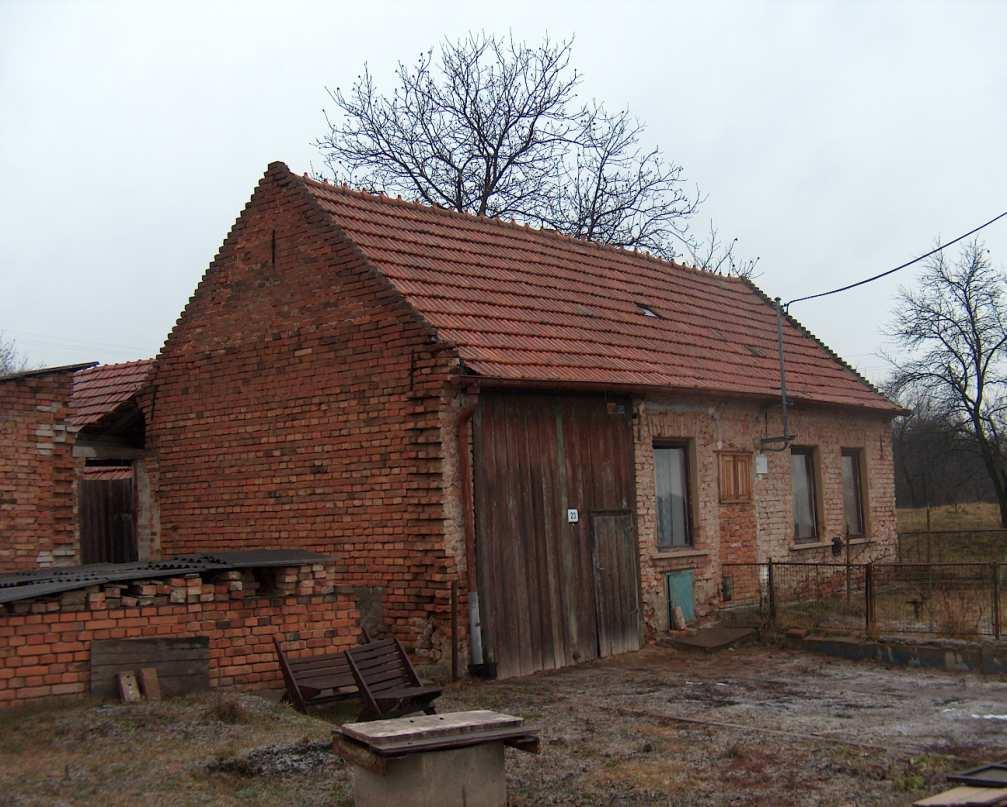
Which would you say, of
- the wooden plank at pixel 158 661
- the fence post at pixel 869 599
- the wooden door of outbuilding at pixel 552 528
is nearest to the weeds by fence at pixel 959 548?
the fence post at pixel 869 599

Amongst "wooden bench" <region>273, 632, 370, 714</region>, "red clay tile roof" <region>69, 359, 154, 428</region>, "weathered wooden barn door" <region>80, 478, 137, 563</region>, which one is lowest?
"wooden bench" <region>273, 632, 370, 714</region>

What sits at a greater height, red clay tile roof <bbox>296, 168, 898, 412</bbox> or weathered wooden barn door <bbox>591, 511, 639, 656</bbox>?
red clay tile roof <bbox>296, 168, 898, 412</bbox>

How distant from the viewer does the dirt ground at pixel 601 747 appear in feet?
22.3

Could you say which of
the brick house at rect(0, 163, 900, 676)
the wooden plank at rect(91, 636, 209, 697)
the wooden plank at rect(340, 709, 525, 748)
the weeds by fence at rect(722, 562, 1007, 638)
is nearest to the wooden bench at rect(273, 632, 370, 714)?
the wooden plank at rect(91, 636, 209, 697)

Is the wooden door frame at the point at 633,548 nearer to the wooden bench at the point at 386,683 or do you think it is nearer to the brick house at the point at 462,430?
the brick house at the point at 462,430

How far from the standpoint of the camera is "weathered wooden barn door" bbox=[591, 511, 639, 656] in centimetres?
1297

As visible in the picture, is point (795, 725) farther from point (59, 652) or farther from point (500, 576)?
point (59, 652)

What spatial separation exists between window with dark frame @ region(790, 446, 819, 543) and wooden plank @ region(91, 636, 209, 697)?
428 inches

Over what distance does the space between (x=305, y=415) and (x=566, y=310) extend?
3928 millimetres

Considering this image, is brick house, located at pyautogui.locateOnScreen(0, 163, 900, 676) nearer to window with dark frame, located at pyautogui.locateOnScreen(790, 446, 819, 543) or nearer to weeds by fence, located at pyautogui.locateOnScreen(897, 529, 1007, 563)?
window with dark frame, located at pyautogui.locateOnScreen(790, 446, 819, 543)

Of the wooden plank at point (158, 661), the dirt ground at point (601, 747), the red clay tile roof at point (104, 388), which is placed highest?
the red clay tile roof at point (104, 388)

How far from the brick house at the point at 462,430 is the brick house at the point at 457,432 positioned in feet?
0.11

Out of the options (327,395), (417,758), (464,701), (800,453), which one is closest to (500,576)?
(464,701)

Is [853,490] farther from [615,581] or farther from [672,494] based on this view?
[615,581]
